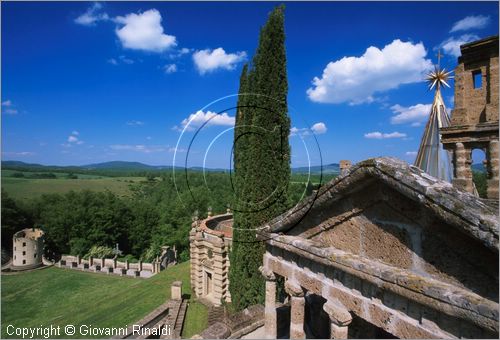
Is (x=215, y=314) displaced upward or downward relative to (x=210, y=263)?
downward

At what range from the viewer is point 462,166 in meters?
10.2

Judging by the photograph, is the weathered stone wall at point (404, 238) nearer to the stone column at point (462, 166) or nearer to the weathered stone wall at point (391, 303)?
the weathered stone wall at point (391, 303)

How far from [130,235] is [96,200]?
1036cm

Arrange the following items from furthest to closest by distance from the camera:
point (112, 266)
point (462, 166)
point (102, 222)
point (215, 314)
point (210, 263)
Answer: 1. point (102, 222)
2. point (112, 266)
3. point (210, 263)
4. point (215, 314)
5. point (462, 166)

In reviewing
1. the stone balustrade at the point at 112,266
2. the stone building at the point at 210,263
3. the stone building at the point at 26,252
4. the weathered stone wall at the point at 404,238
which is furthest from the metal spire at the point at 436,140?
the stone building at the point at 26,252

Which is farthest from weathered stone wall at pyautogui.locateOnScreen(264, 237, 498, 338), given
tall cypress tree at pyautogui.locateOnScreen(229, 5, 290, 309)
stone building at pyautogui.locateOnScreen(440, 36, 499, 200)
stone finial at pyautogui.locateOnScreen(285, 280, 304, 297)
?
tall cypress tree at pyautogui.locateOnScreen(229, 5, 290, 309)

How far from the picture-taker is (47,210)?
56.1 meters

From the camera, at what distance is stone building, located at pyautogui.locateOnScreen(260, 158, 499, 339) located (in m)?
3.54

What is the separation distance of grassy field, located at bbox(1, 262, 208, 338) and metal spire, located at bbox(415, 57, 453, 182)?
610 inches

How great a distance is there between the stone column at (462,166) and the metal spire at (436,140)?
1.29 meters

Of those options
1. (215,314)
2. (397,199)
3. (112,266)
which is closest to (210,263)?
(215,314)

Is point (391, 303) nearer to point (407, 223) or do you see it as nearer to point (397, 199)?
point (407, 223)

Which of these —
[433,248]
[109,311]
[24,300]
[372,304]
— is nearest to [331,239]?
[372,304]

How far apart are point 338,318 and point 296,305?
149 centimetres
